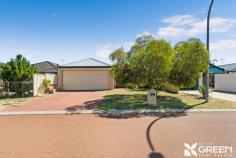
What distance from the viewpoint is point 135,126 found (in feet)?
25.8

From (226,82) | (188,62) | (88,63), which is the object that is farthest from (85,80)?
(226,82)

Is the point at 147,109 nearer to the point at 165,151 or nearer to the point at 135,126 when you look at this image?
the point at 135,126

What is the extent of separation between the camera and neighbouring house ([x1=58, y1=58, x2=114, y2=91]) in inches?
1001

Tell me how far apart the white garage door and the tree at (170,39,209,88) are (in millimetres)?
11814

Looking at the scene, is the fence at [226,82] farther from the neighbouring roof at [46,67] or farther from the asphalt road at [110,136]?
the neighbouring roof at [46,67]

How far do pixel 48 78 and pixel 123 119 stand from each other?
615 inches

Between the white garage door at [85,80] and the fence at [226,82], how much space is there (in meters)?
13.4

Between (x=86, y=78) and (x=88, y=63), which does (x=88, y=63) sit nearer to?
(x=88, y=63)

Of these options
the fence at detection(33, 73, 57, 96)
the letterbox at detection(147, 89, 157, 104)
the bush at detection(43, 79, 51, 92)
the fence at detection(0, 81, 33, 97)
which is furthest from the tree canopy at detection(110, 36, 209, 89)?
the bush at detection(43, 79, 51, 92)

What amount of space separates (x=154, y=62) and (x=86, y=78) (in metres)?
13.4

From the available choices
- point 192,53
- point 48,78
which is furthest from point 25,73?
point 192,53

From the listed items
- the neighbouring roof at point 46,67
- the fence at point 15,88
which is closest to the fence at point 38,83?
the fence at point 15,88

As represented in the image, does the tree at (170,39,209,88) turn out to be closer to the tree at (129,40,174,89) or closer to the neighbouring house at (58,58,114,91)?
the tree at (129,40,174,89)

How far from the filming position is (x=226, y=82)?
25.0m
